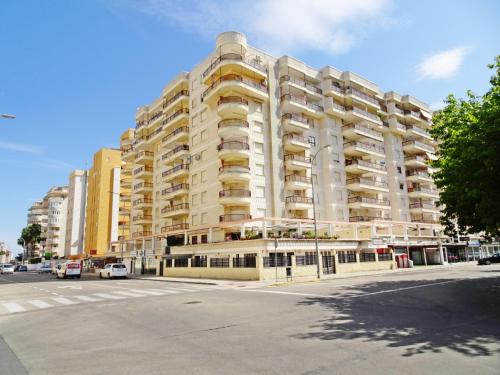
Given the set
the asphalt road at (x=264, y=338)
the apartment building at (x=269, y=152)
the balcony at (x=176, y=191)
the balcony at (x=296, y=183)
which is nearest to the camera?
the asphalt road at (x=264, y=338)

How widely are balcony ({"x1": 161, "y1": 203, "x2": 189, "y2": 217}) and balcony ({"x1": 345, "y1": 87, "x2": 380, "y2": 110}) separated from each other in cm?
2595

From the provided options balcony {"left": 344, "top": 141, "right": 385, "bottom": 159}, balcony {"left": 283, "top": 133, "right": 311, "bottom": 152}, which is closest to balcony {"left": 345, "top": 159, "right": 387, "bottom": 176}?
balcony {"left": 344, "top": 141, "right": 385, "bottom": 159}

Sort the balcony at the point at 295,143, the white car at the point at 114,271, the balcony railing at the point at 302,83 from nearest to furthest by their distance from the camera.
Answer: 1. the white car at the point at 114,271
2. the balcony at the point at 295,143
3. the balcony railing at the point at 302,83

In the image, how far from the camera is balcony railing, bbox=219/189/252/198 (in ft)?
A: 115

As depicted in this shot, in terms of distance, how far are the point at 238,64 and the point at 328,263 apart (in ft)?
74.1

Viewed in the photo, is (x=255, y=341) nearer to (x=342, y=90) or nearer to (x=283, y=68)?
(x=283, y=68)

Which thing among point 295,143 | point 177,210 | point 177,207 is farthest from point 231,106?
point 177,210

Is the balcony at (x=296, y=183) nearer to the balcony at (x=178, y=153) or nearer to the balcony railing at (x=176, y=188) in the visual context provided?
the balcony railing at (x=176, y=188)

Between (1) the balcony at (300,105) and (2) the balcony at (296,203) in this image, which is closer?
(2) the balcony at (296,203)

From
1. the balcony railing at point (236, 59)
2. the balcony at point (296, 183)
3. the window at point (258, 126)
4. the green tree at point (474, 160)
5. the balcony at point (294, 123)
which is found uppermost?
the balcony railing at point (236, 59)

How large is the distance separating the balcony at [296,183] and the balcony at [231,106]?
29.4 feet

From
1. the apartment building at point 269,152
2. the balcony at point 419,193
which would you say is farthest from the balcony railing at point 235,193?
the balcony at point 419,193

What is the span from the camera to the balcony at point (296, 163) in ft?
128

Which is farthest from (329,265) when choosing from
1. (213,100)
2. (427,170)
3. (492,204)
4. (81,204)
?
(81,204)
